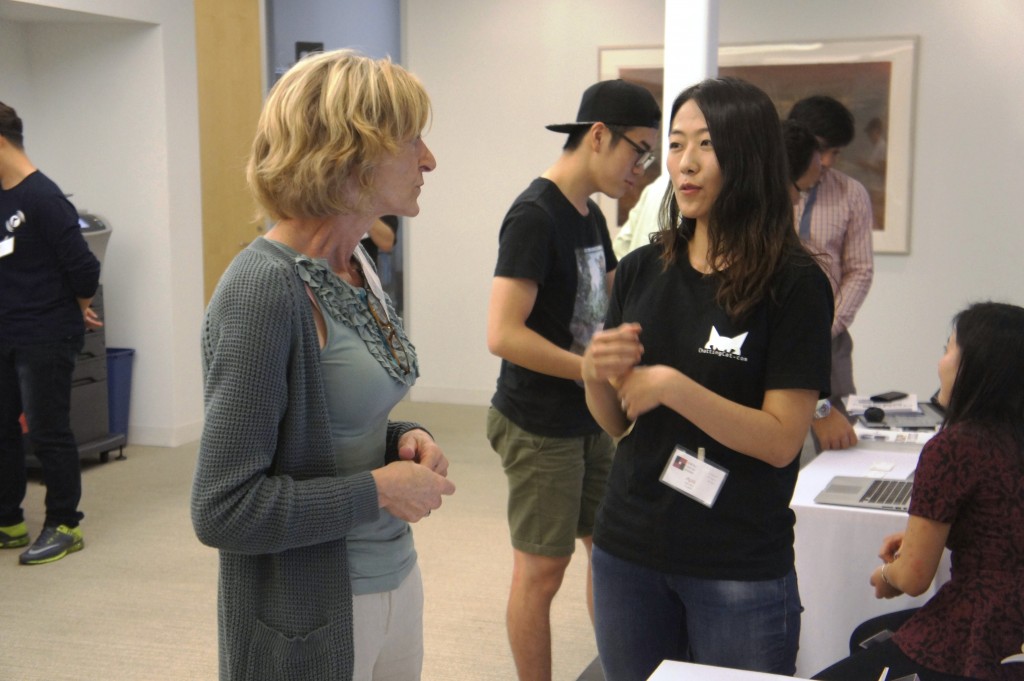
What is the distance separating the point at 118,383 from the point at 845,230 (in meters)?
4.02

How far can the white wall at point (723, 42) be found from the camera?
608 centimetres

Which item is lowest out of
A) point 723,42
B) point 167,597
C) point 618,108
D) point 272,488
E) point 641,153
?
point 167,597

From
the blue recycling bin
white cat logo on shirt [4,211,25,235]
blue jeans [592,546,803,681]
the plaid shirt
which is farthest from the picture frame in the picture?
blue jeans [592,546,803,681]

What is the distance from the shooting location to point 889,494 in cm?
265

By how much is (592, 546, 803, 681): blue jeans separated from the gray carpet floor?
1382 mm

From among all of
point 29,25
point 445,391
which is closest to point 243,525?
point 29,25

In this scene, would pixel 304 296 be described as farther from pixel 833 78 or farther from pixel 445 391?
pixel 445 391

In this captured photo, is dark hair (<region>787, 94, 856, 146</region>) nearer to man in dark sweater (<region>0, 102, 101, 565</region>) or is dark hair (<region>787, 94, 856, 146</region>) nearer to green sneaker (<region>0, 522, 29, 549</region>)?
man in dark sweater (<region>0, 102, 101, 565</region>)

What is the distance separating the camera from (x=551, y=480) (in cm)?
261

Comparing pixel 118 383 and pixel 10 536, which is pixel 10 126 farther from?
pixel 118 383

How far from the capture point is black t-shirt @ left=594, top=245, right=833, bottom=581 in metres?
1.71

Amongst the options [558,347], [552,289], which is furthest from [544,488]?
[552,289]

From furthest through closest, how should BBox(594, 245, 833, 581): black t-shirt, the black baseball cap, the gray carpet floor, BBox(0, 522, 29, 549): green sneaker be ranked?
BBox(0, 522, 29, 549): green sneaker < the gray carpet floor < the black baseball cap < BBox(594, 245, 833, 581): black t-shirt

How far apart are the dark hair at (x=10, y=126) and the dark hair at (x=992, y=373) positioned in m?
3.54
